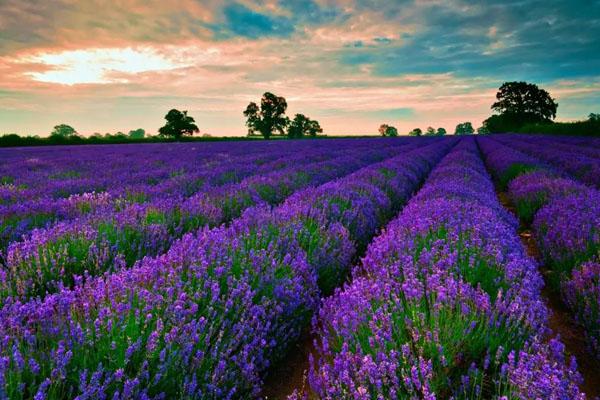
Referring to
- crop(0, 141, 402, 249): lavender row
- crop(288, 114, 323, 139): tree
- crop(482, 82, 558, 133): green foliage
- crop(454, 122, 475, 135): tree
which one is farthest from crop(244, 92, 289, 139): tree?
crop(454, 122, 475, 135): tree

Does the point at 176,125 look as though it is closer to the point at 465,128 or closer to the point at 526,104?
the point at 526,104

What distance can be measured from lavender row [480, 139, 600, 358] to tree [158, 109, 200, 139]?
5837 centimetres

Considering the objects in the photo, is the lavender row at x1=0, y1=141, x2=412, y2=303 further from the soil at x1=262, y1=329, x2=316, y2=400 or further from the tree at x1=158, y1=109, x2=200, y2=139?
the tree at x1=158, y1=109, x2=200, y2=139

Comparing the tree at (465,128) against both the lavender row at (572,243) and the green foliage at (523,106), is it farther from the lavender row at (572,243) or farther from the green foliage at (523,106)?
the lavender row at (572,243)

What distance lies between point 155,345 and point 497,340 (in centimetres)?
161

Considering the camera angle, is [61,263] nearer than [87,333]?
No

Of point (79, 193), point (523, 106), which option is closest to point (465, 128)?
point (523, 106)

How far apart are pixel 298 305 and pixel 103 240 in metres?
1.80

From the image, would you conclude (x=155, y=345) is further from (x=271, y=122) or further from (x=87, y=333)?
(x=271, y=122)

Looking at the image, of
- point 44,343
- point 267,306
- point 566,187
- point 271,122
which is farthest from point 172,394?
point 271,122

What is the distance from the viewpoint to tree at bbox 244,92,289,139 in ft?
211

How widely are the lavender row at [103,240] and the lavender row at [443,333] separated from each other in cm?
148

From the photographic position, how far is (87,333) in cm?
162

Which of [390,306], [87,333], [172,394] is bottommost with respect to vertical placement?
[172,394]
